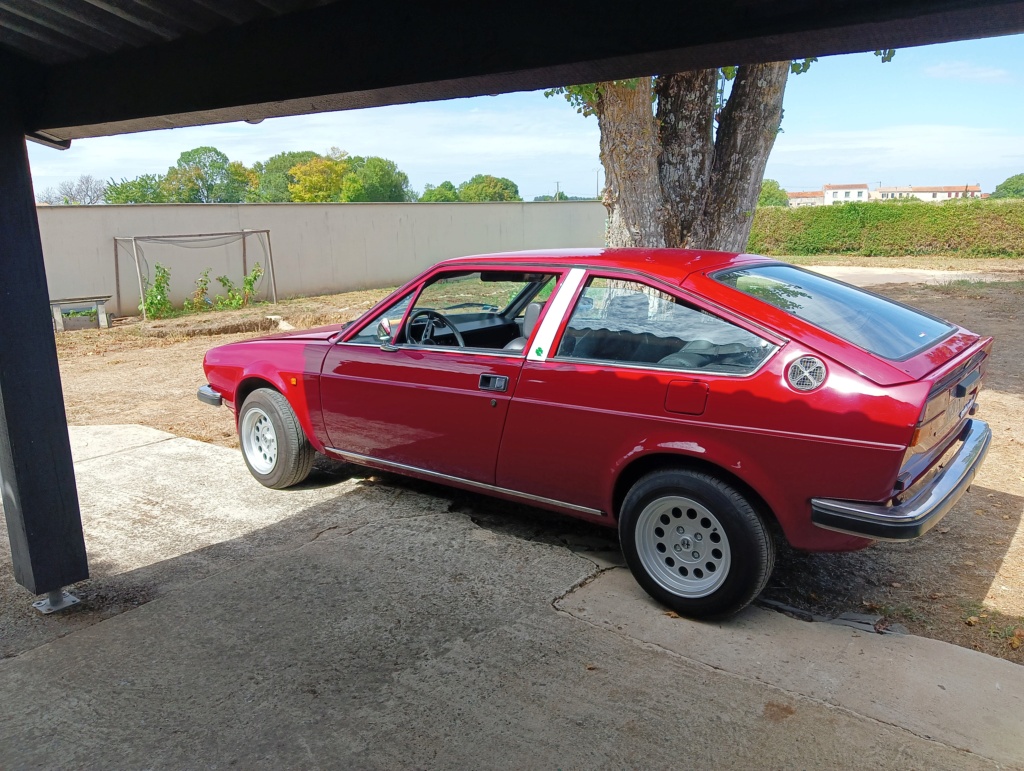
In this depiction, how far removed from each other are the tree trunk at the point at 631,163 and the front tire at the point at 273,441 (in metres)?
4.02

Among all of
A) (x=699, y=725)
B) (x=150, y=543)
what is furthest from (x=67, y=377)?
(x=699, y=725)

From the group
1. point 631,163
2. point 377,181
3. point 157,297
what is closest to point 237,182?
point 377,181

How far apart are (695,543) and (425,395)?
5.87 ft

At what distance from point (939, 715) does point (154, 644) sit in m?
3.29

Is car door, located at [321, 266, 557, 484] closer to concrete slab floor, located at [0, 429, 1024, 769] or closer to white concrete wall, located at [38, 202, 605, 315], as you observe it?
concrete slab floor, located at [0, 429, 1024, 769]

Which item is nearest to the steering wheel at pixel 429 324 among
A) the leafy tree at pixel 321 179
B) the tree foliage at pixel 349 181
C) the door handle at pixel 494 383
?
the door handle at pixel 494 383

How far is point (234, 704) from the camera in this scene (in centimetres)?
315

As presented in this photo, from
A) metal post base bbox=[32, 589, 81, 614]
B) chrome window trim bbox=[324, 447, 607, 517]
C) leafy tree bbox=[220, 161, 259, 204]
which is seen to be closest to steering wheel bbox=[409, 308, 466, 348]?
chrome window trim bbox=[324, 447, 607, 517]

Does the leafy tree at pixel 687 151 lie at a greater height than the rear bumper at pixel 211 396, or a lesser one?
greater

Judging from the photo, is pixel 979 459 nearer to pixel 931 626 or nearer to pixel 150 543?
pixel 931 626

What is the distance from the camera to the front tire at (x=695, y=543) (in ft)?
11.7

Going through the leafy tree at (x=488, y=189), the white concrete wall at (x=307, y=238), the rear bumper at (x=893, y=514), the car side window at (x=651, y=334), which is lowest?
the rear bumper at (x=893, y=514)

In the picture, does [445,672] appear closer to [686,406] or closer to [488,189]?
[686,406]

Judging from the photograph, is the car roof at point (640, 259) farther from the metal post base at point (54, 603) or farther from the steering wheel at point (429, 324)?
the metal post base at point (54, 603)
